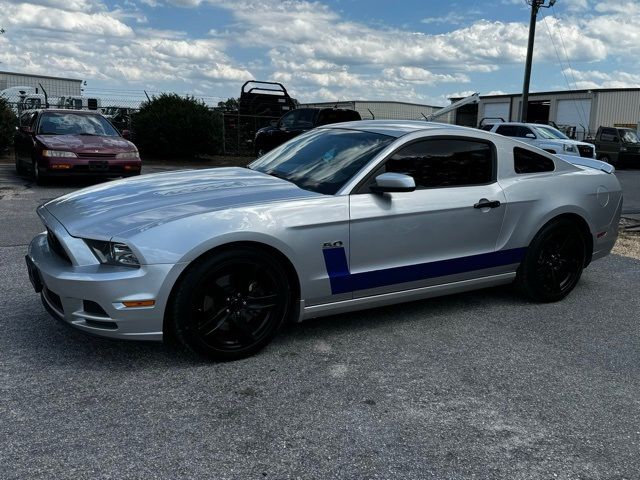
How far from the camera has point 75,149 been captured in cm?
1064

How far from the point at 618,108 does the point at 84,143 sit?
125ft

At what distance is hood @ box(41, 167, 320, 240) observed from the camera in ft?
11.4

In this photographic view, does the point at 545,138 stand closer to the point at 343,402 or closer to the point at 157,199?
the point at 157,199

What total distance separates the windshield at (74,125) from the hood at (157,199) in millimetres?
7931

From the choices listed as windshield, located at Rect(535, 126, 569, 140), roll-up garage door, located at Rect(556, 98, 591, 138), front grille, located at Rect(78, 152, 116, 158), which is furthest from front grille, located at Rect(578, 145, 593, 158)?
roll-up garage door, located at Rect(556, 98, 591, 138)

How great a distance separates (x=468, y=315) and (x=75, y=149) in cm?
848

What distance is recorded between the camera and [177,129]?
743 inches

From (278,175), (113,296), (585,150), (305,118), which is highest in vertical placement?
(305,118)

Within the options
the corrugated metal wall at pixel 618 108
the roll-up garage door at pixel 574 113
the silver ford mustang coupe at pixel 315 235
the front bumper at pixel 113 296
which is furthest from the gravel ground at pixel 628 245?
the corrugated metal wall at pixel 618 108

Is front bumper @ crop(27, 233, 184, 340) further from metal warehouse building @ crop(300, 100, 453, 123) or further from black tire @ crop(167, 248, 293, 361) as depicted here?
metal warehouse building @ crop(300, 100, 453, 123)

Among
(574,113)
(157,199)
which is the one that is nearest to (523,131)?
(157,199)

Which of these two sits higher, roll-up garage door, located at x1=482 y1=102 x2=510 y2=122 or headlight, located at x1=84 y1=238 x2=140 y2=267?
roll-up garage door, located at x1=482 y1=102 x2=510 y2=122

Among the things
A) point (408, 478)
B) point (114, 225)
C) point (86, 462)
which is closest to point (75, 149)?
point (114, 225)

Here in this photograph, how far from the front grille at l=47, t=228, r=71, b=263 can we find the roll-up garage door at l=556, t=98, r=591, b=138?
135ft
